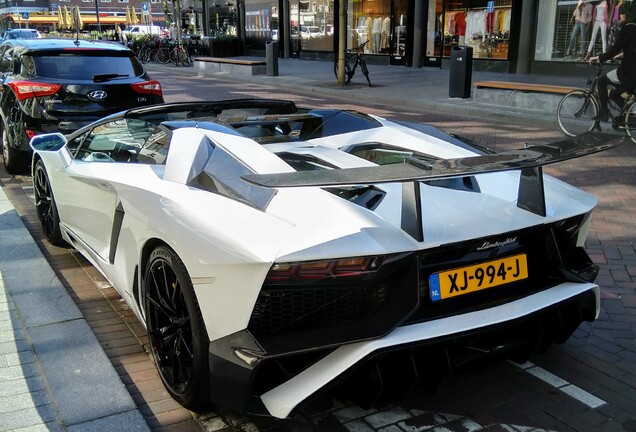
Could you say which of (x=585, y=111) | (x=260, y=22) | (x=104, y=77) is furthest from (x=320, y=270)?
(x=260, y=22)

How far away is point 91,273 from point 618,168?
6.56 meters

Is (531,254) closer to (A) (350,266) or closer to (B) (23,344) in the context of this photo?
(A) (350,266)

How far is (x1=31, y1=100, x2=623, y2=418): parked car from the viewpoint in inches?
91.1

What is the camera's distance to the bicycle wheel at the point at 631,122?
9.74 metres

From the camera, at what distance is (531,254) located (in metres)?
2.82

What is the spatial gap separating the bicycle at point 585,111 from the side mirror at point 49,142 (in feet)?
27.2

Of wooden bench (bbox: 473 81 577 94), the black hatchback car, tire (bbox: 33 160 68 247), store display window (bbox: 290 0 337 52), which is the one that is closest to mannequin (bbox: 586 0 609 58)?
wooden bench (bbox: 473 81 577 94)

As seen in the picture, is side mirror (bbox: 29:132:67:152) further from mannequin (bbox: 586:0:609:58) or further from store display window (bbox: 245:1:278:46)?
store display window (bbox: 245:1:278:46)

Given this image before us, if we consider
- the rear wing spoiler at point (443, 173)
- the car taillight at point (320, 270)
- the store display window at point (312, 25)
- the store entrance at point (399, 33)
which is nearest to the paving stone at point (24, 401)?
the car taillight at point (320, 270)

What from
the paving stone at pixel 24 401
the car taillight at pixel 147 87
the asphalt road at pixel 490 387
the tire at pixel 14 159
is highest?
the car taillight at pixel 147 87

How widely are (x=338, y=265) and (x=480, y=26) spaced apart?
19.9 m

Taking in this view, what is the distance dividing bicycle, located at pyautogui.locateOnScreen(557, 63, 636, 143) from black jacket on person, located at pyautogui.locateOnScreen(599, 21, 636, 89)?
10.1 inches

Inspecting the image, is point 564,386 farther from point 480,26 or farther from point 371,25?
point 371,25

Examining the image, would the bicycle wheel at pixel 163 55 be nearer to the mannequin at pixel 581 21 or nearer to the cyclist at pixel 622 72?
the mannequin at pixel 581 21
